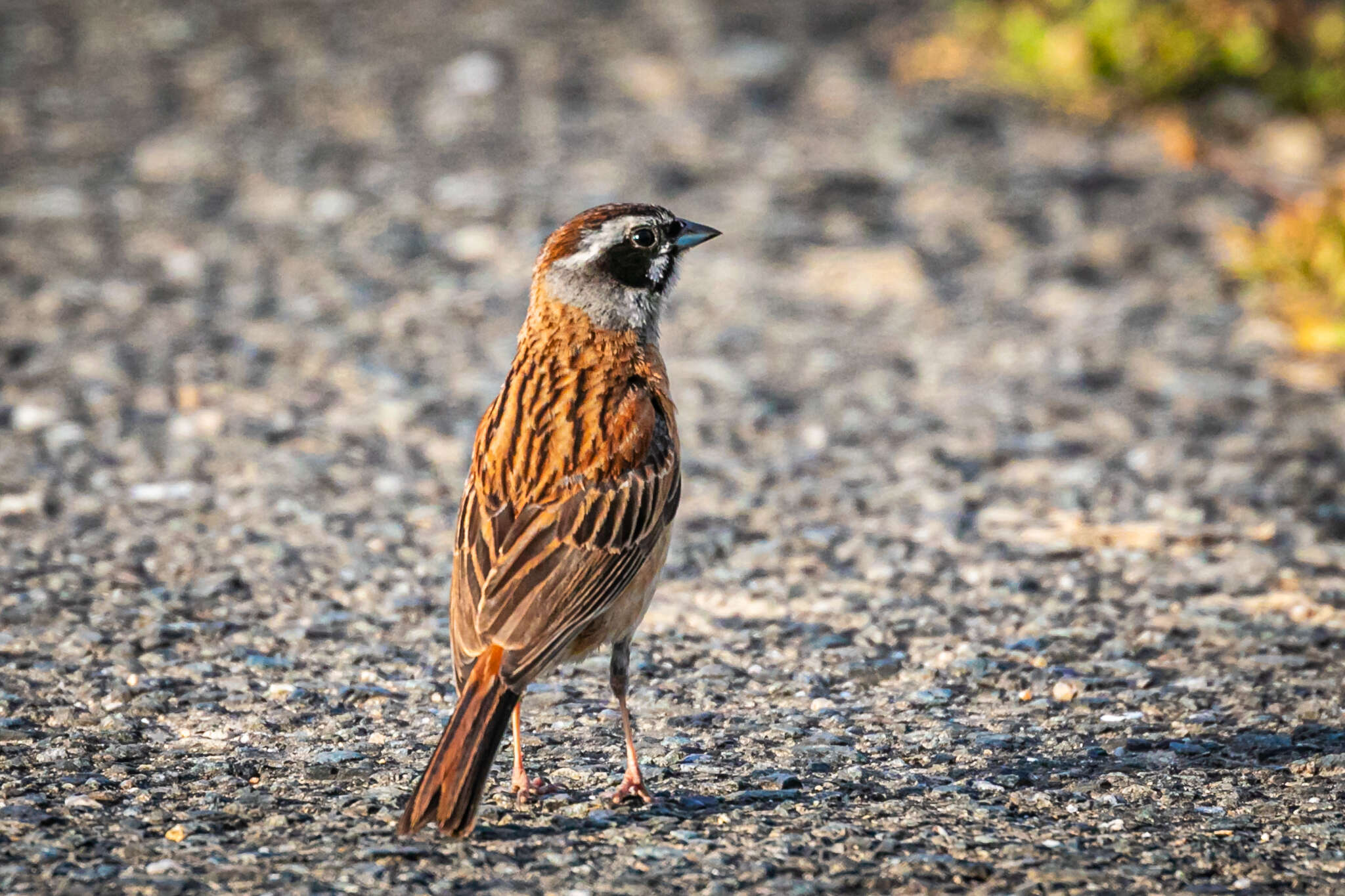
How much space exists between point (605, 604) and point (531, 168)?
21.4ft

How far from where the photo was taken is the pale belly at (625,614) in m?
4.72

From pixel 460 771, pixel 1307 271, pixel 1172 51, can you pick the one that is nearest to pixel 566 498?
pixel 460 771

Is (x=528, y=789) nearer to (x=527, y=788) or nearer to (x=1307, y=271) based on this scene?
(x=527, y=788)

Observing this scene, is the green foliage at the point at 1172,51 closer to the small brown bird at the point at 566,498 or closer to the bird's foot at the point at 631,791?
the small brown bird at the point at 566,498

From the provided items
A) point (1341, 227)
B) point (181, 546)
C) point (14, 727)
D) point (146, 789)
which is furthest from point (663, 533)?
point (1341, 227)

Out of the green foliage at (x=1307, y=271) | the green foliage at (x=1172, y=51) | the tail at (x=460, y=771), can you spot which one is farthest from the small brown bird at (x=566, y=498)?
the green foliage at (x=1172, y=51)

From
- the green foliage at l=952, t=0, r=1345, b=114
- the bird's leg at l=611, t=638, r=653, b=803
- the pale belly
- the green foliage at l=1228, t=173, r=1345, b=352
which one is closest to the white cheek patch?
the pale belly

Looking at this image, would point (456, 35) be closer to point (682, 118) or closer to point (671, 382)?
point (682, 118)

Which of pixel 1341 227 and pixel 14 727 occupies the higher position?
pixel 1341 227

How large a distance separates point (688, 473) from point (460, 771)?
3.59 metres

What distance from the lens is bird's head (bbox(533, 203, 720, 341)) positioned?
217 inches

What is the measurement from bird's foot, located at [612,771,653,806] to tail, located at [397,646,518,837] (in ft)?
1.70

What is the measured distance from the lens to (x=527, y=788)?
462 cm

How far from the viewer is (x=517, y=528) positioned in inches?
186
